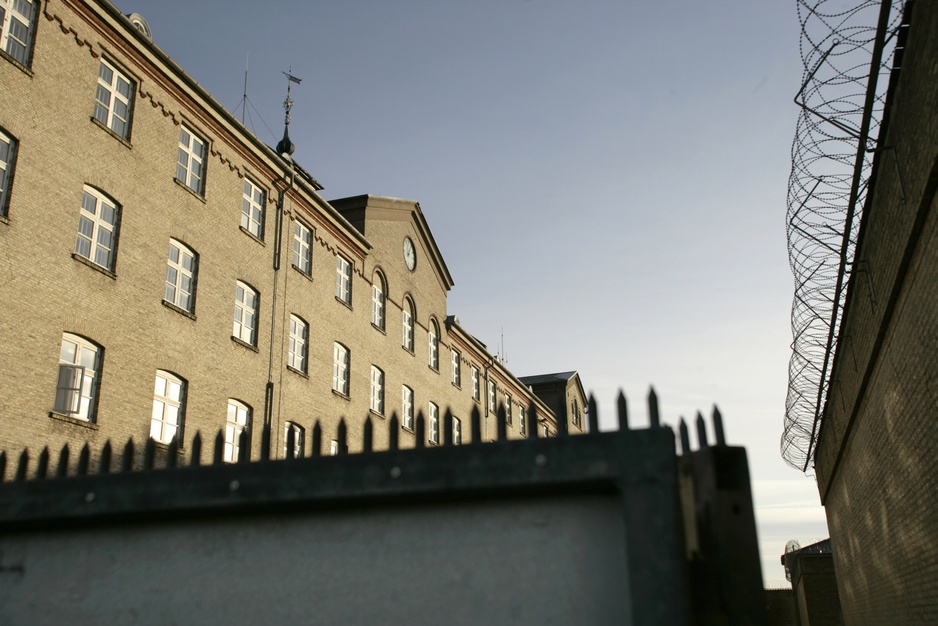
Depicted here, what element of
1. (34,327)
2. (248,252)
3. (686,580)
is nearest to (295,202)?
(248,252)

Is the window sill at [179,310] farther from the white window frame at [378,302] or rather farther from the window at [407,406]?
the window at [407,406]

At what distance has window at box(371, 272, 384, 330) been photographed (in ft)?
87.7

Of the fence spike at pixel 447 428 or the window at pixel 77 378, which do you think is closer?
the fence spike at pixel 447 428

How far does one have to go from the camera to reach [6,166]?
44.8ft

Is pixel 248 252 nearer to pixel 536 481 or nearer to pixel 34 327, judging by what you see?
pixel 34 327

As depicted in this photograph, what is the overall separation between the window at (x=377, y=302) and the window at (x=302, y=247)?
13.3ft

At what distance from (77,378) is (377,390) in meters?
12.8

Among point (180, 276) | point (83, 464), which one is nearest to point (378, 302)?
point (180, 276)

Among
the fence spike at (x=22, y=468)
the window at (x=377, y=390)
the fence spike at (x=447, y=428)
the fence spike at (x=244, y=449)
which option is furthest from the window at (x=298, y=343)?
the fence spike at (x=447, y=428)

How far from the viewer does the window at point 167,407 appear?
52.8 feet

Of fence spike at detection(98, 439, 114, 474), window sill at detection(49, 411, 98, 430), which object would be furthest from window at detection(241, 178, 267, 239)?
fence spike at detection(98, 439, 114, 474)

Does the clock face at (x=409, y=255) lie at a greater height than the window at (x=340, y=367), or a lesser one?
greater

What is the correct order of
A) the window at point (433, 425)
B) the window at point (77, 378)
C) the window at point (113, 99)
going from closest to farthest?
1. the window at point (77, 378)
2. the window at point (113, 99)
3. the window at point (433, 425)

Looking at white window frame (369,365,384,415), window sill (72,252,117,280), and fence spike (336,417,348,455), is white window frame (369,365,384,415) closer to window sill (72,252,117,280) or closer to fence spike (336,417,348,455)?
window sill (72,252,117,280)
